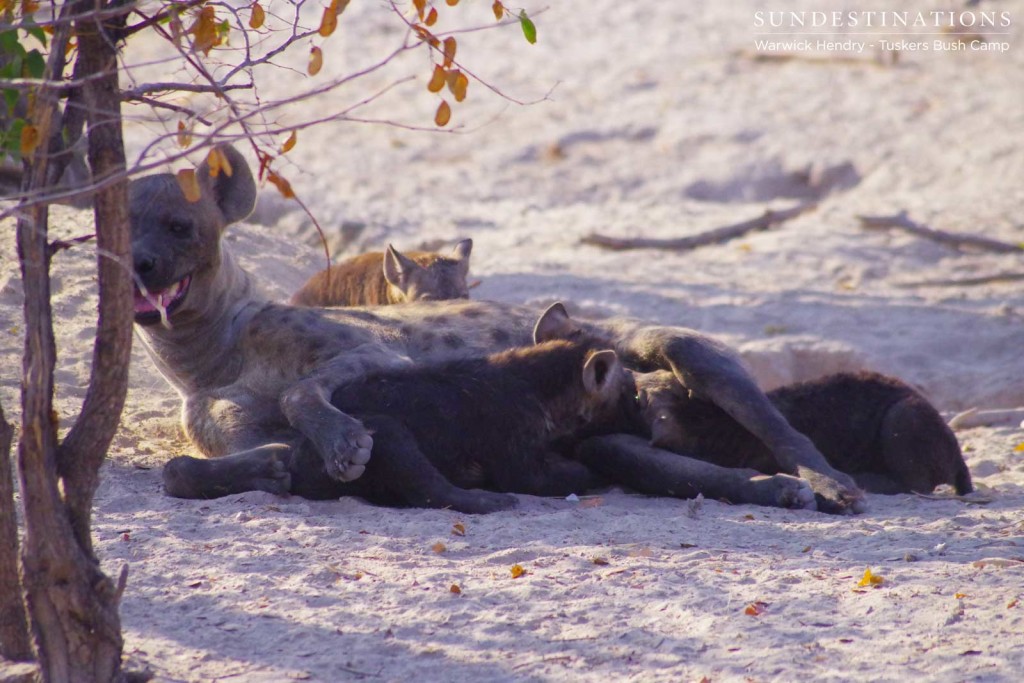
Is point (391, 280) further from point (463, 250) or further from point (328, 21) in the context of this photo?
point (328, 21)

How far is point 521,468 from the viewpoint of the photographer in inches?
188

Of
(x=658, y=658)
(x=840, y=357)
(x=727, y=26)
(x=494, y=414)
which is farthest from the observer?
(x=727, y=26)

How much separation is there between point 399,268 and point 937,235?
160 inches

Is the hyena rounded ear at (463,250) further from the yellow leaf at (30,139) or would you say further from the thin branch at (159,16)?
the yellow leaf at (30,139)

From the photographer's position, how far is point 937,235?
A: 899 centimetres

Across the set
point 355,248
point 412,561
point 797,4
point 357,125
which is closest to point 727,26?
point 797,4

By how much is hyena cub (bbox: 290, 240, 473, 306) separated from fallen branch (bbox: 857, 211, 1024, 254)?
350cm

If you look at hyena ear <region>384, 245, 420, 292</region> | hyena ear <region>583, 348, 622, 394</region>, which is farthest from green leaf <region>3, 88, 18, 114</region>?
hyena ear <region>384, 245, 420, 292</region>

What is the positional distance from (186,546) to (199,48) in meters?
1.57

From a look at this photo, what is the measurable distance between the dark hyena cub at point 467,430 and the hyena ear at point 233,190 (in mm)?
1083

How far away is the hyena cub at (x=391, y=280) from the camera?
6746mm

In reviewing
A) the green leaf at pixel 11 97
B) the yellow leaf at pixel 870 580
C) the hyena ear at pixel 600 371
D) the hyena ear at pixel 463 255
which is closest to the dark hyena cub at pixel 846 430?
the hyena ear at pixel 600 371

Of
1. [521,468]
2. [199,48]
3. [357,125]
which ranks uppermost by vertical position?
[357,125]

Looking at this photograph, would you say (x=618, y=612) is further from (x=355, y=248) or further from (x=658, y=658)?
(x=355, y=248)
